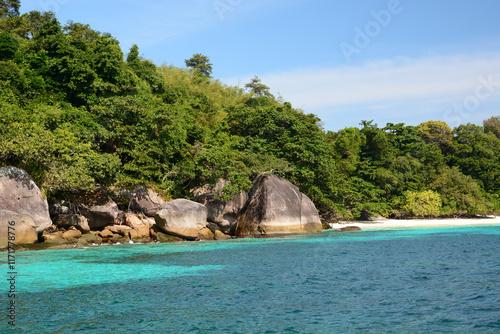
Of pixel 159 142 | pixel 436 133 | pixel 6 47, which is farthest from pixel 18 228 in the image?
pixel 436 133

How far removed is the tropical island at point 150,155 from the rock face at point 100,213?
0.18 ft

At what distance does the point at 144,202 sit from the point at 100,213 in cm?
302

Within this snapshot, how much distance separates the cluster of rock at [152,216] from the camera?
64.0 ft

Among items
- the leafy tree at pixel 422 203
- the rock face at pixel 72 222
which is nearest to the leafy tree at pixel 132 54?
the rock face at pixel 72 222

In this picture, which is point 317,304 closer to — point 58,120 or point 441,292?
point 441,292

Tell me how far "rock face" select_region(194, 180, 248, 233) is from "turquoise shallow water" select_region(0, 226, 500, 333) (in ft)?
30.2

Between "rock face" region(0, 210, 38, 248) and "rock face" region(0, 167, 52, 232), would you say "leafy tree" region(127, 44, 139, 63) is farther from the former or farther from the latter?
"rock face" region(0, 210, 38, 248)

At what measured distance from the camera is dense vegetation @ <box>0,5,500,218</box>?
2245 centimetres

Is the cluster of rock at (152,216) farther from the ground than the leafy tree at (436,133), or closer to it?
closer to it

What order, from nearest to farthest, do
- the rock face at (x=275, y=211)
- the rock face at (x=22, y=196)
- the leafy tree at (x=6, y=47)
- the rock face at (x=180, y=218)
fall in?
the rock face at (x=22, y=196)
the rock face at (x=180, y=218)
the rock face at (x=275, y=211)
the leafy tree at (x=6, y=47)

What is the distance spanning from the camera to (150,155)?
1041 inches

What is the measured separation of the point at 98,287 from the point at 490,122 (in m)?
73.4

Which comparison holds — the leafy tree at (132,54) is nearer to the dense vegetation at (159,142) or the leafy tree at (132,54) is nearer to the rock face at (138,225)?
the dense vegetation at (159,142)

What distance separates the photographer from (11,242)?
18188 millimetres
